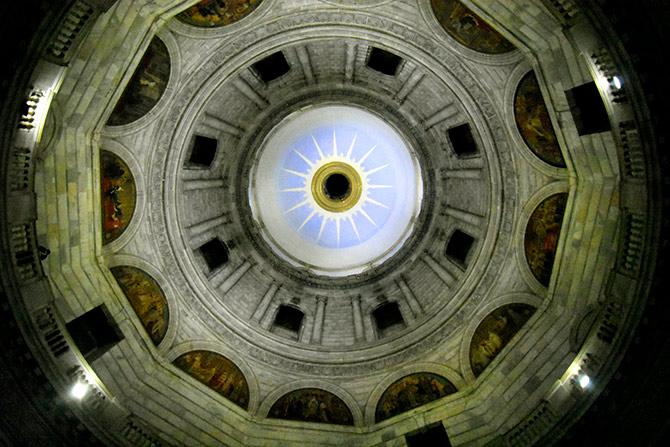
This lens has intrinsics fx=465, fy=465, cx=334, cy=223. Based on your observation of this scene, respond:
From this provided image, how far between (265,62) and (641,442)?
15297mm

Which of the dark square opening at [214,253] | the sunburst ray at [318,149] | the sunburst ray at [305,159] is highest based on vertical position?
the sunburst ray at [318,149]

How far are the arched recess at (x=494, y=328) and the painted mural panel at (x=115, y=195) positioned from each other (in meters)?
11.8

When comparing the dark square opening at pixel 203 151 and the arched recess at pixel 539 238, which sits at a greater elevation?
the dark square opening at pixel 203 151

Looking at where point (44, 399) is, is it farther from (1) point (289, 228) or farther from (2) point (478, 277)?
(1) point (289, 228)

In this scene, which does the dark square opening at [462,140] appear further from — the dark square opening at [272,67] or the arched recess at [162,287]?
the arched recess at [162,287]

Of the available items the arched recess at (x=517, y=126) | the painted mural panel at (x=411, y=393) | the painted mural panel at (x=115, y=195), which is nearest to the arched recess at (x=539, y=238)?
the arched recess at (x=517, y=126)

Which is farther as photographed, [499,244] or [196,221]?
[196,221]

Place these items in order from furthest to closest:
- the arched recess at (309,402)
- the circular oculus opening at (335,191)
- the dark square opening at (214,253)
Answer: the circular oculus opening at (335,191), the dark square opening at (214,253), the arched recess at (309,402)

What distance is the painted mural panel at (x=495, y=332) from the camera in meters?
14.7

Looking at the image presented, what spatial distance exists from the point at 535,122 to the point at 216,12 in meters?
9.70

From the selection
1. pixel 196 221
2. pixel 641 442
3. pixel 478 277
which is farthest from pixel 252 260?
pixel 641 442

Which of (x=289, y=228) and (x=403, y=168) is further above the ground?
(x=403, y=168)

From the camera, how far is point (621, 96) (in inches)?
357

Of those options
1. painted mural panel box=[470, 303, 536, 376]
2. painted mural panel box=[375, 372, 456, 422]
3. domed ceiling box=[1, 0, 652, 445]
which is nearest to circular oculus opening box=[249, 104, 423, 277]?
domed ceiling box=[1, 0, 652, 445]
